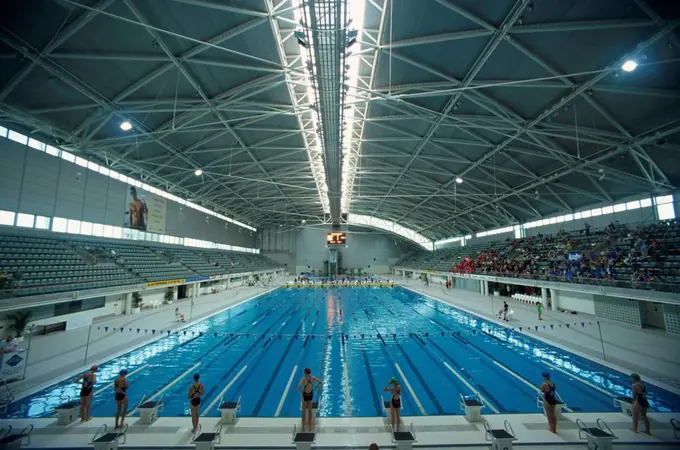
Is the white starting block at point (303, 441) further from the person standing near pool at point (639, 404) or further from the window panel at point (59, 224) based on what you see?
the window panel at point (59, 224)

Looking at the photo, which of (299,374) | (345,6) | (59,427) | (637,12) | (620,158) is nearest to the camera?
(59,427)

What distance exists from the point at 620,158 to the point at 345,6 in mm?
16153

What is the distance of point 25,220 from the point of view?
553 inches

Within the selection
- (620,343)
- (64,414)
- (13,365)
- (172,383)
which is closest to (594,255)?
(620,343)

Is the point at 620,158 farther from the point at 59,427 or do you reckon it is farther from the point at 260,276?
the point at 260,276

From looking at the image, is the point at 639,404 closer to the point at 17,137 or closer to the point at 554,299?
the point at 554,299

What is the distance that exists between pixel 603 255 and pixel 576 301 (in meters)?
3.08

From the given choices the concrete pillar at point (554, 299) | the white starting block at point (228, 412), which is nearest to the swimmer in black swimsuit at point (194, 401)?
the white starting block at point (228, 412)

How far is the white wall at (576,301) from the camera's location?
639 inches

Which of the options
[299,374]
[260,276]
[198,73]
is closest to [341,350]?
[299,374]

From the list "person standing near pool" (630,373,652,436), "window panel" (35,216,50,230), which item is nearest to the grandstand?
"window panel" (35,216,50,230)

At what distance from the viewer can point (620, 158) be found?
1447cm

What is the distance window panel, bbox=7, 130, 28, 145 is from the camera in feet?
43.8

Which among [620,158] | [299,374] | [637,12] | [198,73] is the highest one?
[198,73]
